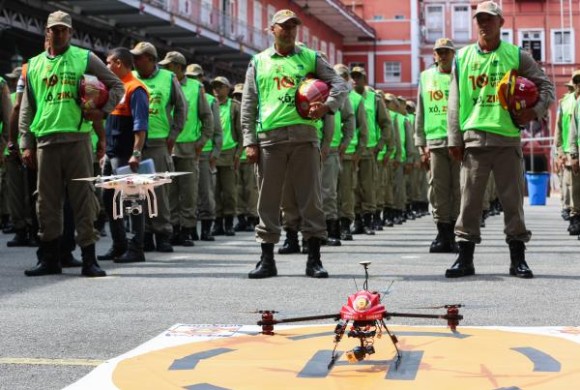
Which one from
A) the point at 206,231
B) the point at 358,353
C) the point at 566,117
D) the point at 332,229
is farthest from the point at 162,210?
the point at 358,353

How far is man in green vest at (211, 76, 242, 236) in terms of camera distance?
54.7 ft

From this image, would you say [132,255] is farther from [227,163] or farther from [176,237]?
[227,163]

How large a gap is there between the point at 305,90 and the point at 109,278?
2113mm

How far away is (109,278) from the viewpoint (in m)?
9.36

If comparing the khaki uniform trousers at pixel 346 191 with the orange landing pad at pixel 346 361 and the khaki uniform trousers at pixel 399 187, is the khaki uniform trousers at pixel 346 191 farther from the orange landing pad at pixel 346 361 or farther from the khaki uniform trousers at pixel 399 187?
the orange landing pad at pixel 346 361

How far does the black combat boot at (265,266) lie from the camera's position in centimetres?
930

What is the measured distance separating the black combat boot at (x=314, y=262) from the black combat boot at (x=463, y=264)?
96 centimetres

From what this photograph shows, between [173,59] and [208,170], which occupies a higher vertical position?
[173,59]

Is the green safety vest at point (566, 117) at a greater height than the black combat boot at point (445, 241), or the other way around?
the green safety vest at point (566, 117)

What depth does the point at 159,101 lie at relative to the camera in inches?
486

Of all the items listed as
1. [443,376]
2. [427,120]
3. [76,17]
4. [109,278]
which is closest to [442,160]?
[427,120]

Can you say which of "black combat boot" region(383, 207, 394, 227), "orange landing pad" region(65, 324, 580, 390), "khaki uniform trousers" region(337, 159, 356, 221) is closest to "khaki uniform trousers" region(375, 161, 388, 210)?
"black combat boot" region(383, 207, 394, 227)

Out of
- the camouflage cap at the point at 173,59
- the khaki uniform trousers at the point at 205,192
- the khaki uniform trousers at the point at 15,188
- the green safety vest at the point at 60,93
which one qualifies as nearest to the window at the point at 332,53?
the khaki uniform trousers at the point at 205,192

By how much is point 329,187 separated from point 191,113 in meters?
1.84
